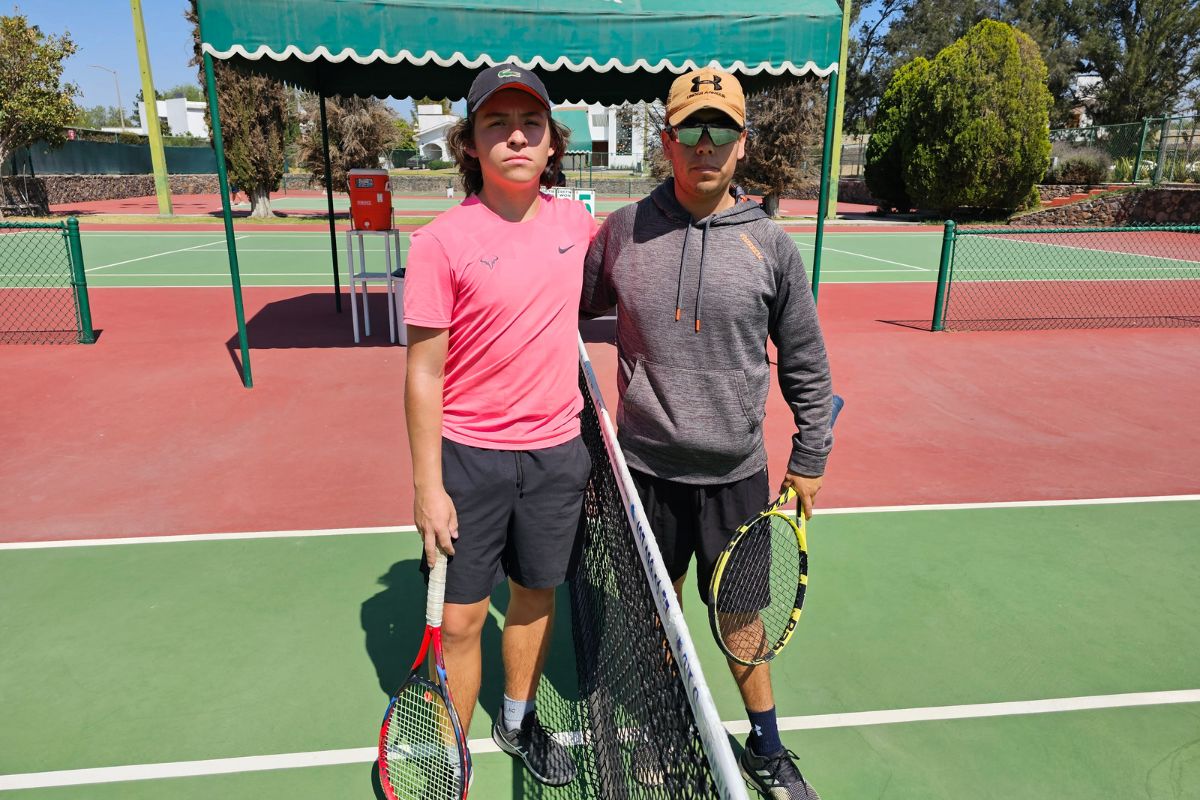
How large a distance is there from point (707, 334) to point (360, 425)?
4653 mm

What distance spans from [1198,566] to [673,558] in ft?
11.2

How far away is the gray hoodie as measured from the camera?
2.36 m

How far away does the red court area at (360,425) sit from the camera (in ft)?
16.8

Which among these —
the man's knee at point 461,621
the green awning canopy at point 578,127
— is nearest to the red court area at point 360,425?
the man's knee at point 461,621

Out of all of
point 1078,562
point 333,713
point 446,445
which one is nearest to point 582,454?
point 446,445

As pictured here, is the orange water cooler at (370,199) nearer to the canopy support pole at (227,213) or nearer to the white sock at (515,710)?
the canopy support pole at (227,213)

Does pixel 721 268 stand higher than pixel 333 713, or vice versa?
pixel 721 268

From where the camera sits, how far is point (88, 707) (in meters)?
3.14

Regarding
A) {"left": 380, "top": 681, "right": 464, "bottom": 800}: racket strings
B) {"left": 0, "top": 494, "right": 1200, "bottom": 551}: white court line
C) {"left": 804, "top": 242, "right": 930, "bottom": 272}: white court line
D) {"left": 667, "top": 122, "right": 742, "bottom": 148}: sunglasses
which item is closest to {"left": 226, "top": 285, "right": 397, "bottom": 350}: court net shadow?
{"left": 0, "top": 494, "right": 1200, "bottom": 551}: white court line

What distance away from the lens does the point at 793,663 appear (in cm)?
346

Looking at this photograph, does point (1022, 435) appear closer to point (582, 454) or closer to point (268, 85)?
point (582, 454)

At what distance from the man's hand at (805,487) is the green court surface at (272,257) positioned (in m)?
12.5

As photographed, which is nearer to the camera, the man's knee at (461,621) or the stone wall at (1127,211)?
the man's knee at (461,621)

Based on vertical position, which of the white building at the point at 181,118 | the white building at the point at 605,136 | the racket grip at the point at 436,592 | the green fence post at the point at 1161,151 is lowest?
the racket grip at the point at 436,592
